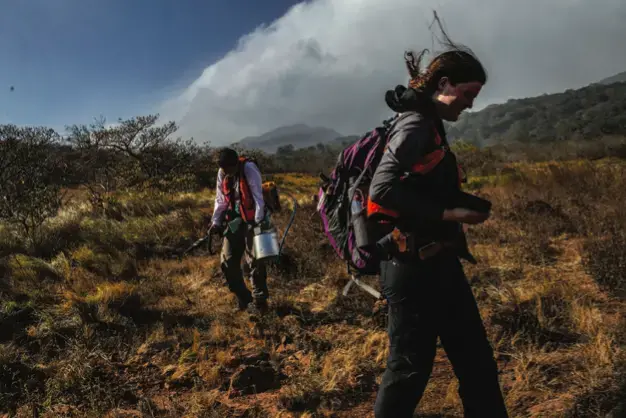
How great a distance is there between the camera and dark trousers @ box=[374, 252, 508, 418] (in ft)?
5.57

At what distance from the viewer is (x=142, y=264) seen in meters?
6.71

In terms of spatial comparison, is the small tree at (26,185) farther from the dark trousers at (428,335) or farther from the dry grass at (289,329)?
the dark trousers at (428,335)

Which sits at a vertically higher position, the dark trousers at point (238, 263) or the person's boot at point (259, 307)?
the dark trousers at point (238, 263)

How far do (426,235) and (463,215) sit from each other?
0.18 m

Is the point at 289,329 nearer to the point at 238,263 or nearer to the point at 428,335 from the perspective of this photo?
the point at 238,263

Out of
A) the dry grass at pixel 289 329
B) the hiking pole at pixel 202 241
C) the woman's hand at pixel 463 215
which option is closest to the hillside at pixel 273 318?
the dry grass at pixel 289 329

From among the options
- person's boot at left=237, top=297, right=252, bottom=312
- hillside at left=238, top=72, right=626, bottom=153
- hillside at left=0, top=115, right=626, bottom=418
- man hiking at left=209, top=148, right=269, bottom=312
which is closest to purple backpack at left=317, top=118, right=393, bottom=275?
hillside at left=0, top=115, right=626, bottom=418

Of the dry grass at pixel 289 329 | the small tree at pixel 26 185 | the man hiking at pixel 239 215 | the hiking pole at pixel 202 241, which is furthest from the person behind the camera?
the small tree at pixel 26 185

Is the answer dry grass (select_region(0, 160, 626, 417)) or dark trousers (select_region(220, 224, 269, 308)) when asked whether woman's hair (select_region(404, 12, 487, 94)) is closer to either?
dry grass (select_region(0, 160, 626, 417))

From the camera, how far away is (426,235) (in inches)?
67.3

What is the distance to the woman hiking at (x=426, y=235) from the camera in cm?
160

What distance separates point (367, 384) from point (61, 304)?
361 cm

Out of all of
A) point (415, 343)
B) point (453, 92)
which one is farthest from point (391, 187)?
point (415, 343)

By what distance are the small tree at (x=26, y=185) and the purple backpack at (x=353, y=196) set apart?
22.5ft
